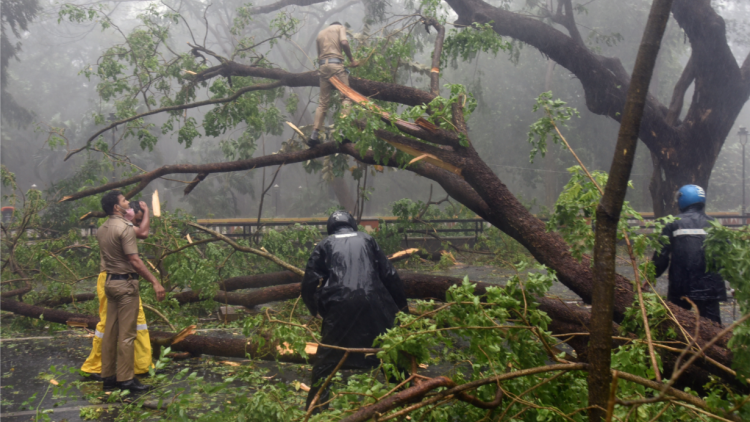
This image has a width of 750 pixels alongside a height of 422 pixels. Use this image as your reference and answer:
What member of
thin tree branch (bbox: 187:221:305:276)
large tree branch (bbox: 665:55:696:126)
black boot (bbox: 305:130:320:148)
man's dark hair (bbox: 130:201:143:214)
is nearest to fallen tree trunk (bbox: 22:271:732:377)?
thin tree branch (bbox: 187:221:305:276)

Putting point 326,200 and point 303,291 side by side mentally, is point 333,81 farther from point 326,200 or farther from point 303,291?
point 326,200

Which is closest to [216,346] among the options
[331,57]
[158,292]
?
[158,292]

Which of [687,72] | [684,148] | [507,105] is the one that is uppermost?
[507,105]

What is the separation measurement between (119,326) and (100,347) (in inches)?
19.4

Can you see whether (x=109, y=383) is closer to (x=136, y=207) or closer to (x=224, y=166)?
(x=136, y=207)

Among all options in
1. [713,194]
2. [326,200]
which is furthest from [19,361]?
[713,194]

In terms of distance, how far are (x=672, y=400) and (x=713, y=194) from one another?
27845mm

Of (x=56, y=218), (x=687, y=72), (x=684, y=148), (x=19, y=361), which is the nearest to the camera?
(x=19, y=361)

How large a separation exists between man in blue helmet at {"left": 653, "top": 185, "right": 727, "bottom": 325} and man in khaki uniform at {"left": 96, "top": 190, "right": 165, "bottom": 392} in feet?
14.1

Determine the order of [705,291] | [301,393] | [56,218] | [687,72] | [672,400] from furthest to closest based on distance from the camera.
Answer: [56,218] → [687,72] → [301,393] → [705,291] → [672,400]

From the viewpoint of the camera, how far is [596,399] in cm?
179

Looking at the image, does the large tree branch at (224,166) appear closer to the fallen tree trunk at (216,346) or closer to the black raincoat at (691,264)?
the fallen tree trunk at (216,346)

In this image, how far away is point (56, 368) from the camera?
16.2 ft

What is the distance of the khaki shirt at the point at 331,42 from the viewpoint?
A: 651cm
